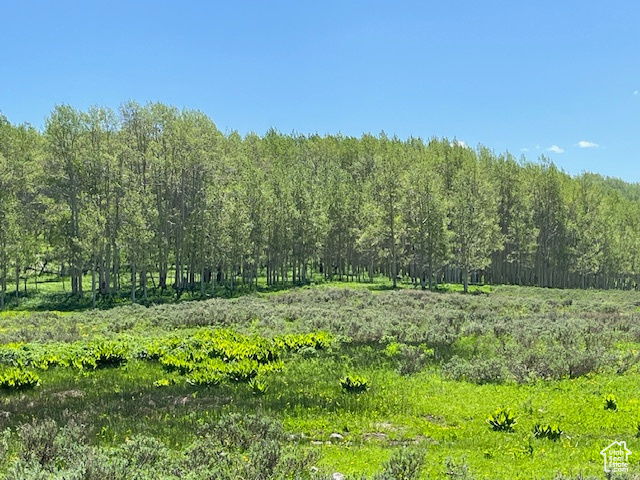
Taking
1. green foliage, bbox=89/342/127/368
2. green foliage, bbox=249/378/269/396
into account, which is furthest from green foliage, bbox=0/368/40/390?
green foliage, bbox=249/378/269/396

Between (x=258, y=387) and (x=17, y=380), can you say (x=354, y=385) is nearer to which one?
(x=258, y=387)

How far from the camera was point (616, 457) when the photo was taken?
9352 mm

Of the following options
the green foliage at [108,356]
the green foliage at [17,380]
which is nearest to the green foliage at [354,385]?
the green foliage at [108,356]

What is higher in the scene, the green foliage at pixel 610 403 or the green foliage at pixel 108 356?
the green foliage at pixel 108 356

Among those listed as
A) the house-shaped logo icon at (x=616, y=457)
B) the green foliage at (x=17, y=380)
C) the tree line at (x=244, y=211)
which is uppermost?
the tree line at (x=244, y=211)

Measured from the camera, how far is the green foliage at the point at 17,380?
14844 millimetres

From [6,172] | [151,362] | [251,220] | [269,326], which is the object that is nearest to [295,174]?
[251,220]

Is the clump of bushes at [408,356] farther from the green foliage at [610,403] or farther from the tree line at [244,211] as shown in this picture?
the tree line at [244,211]

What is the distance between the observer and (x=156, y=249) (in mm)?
52156

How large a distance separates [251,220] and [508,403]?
50.5m

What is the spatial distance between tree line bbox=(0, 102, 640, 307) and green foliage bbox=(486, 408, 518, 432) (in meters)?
43.3

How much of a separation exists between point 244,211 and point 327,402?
155ft

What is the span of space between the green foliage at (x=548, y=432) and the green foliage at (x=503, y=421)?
56cm

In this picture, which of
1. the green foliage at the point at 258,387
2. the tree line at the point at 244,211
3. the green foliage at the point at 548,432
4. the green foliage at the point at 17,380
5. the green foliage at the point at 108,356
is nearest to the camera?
the green foliage at the point at 548,432
